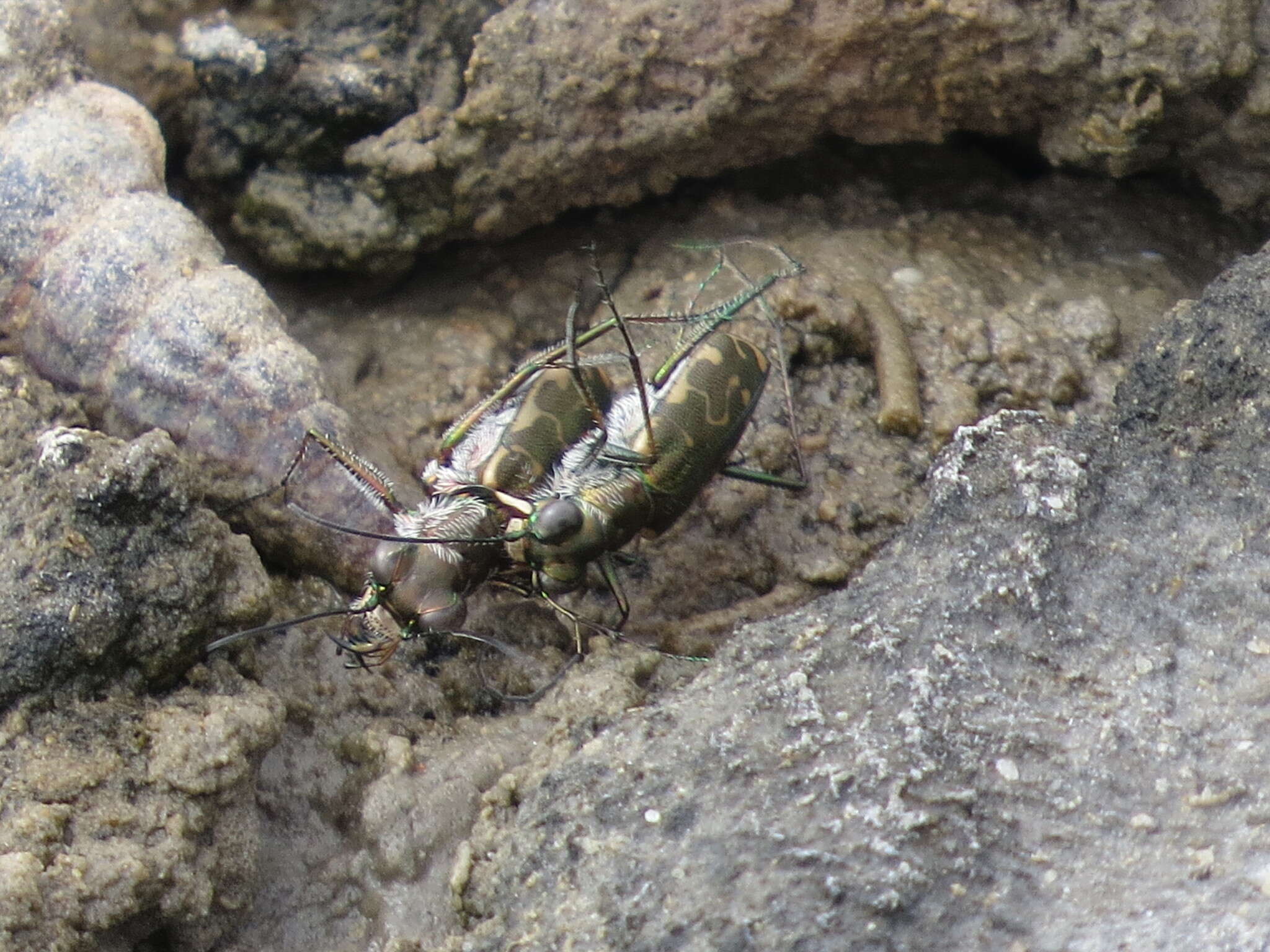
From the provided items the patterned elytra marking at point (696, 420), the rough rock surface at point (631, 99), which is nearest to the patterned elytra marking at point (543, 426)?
the patterned elytra marking at point (696, 420)

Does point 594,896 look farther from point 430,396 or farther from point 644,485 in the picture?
point 430,396

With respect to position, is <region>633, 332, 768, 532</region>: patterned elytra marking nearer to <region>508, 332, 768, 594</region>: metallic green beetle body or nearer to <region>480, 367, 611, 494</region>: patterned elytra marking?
<region>508, 332, 768, 594</region>: metallic green beetle body

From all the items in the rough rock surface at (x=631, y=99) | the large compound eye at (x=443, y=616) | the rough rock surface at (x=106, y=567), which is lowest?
the large compound eye at (x=443, y=616)

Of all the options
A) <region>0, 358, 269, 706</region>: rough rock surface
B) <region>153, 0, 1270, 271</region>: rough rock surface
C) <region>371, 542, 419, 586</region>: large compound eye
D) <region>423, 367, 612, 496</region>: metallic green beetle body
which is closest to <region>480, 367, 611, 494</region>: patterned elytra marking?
<region>423, 367, 612, 496</region>: metallic green beetle body

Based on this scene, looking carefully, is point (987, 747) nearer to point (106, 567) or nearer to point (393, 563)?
point (393, 563)

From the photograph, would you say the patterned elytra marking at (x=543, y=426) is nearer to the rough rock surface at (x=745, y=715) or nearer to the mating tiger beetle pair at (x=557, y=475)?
the mating tiger beetle pair at (x=557, y=475)

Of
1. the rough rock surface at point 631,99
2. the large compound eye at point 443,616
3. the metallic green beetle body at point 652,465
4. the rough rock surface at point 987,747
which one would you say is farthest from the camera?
the rough rock surface at point 631,99

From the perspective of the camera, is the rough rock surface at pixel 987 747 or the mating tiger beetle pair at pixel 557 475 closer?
the rough rock surface at pixel 987 747

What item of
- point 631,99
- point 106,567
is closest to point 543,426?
point 631,99
